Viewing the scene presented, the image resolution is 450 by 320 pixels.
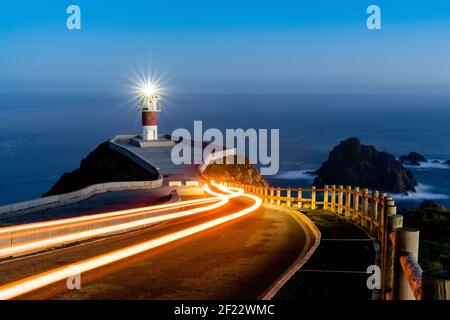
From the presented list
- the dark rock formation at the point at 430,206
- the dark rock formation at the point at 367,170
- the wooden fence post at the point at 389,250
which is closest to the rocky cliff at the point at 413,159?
the dark rock formation at the point at 367,170

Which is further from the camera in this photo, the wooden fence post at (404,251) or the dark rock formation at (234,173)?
the dark rock formation at (234,173)

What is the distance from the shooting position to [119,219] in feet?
52.2

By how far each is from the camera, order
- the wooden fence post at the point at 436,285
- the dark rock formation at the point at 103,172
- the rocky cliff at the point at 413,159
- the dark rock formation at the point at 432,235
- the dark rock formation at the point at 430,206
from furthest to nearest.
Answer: the rocky cliff at the point at 413,159
the dark rock formation at the point at 103,172
the dark rock formation at the point at 430,206
the dark rock formation at the point at 432,235
the wooden fence post at the point at 436,285

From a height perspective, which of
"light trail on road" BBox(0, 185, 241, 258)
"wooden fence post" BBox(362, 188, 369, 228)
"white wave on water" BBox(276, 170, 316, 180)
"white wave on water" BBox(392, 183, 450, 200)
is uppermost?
"wooden fence post" BBox(362, 188, 369, 228)

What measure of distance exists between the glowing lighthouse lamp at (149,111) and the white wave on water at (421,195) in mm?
49680

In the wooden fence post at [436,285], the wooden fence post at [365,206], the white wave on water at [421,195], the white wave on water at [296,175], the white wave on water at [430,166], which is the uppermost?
the wooden fence post at [436,285]

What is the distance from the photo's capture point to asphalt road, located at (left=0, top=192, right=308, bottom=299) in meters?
8.74

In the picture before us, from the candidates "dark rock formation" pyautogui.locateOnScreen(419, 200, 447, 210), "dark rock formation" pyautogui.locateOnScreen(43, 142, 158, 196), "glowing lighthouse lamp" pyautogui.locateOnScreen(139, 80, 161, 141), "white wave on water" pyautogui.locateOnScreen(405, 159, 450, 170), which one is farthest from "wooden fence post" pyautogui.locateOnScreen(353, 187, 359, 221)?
"white wave on water" pyautogui.locateOnScreen(405, 159, 450, 170)

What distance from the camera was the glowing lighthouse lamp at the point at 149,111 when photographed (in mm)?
76000

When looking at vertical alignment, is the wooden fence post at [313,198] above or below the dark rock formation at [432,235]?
above

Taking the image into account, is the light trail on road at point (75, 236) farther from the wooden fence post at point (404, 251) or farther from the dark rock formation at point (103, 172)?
the dark rock formation at point (103, 172)

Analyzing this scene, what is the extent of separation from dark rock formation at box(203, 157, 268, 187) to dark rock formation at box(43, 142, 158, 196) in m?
6.82

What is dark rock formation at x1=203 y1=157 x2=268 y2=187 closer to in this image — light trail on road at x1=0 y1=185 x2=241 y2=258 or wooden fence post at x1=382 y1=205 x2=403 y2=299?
light trail on road at x1=0 y1=185 x2=241 y2=258
